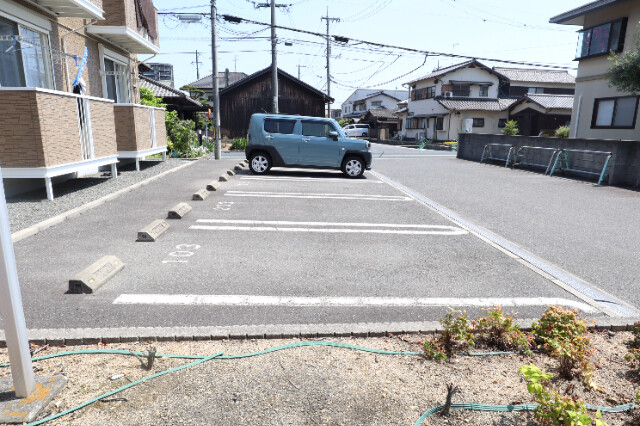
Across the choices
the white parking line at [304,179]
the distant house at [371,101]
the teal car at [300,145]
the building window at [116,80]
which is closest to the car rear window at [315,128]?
the teal car at [300,145]

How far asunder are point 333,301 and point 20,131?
6.37m

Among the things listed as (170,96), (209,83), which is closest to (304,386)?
(170,96)

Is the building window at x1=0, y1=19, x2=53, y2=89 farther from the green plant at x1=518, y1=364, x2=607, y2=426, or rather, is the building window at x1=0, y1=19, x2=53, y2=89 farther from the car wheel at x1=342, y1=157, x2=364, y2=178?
the green plant at x1=518, y1=364, x2=607, y2=426

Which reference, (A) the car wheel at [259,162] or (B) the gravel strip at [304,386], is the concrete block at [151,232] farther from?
(A) the car wheel at [259,162]

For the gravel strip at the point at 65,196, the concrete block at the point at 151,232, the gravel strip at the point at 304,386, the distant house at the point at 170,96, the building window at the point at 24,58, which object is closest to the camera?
the gravel strip at the point at 304,386

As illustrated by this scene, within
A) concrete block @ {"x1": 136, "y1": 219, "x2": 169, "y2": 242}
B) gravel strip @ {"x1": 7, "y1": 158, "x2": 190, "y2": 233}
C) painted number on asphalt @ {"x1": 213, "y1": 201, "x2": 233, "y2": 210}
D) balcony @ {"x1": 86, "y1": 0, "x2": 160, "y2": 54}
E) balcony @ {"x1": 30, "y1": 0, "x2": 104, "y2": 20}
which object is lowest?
painted number on asphalt @ {"x1": 213, "y1": 201, "x2": 233, "y2": 210}

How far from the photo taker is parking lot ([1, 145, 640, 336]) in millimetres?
3512

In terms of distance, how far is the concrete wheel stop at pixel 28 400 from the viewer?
6.98 feet

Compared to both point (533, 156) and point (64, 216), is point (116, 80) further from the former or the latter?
point (533, 156)

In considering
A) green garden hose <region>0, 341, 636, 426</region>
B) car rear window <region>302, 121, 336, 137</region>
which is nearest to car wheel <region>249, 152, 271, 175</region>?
car rear window <region>302, 121, 336, 137</region>

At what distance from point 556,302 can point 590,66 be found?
20.4m

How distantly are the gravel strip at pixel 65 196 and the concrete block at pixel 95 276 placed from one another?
2218 millimetres

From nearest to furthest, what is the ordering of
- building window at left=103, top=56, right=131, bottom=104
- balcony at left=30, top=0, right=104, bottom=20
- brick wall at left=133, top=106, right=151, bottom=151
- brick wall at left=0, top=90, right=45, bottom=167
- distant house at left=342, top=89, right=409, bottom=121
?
brick wall at left=0, top=90, right=45, bottom=167, balcony at left=30, top=0, right=104, bottom=20, brick wall at left=133, top=106, right=151, bottom=151, building window at left=103, top=56, right=131, bottom=104, distant house at left=342, top=89, right=409, bottom=121

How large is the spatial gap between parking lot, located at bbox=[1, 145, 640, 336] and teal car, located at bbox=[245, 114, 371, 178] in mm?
3659
